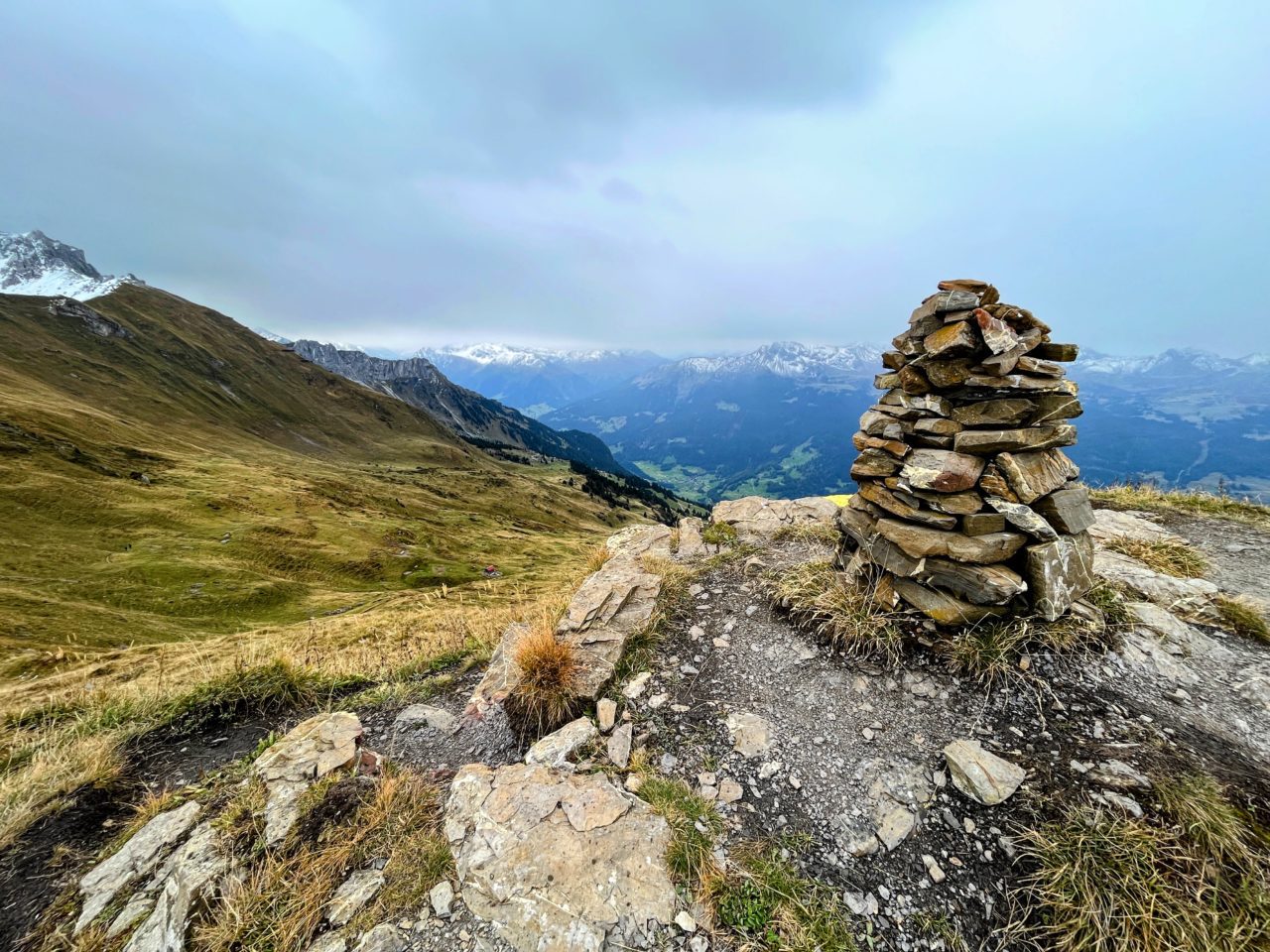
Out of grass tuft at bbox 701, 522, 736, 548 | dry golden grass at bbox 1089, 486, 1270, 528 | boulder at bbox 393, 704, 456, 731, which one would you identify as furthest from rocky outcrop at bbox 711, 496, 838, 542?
boulder at bbox 393, 704, 456, 731

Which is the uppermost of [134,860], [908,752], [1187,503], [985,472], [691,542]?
[985,472]

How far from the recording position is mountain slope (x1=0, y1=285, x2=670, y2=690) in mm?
35656

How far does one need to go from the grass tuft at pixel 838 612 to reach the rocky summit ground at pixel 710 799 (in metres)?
0.22

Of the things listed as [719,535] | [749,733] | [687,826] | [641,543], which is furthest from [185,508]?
[687,826]

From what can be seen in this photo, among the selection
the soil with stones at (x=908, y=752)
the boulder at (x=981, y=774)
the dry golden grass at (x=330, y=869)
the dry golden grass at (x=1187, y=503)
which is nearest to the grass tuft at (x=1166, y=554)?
the soil with stones at (x=908, y=752)

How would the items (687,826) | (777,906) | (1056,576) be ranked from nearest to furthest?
(777,906), (687,826), (1056,576)

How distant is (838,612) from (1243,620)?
5383 millimetres

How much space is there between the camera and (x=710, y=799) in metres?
5.34

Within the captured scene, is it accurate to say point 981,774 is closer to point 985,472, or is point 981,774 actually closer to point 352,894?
point 985,472

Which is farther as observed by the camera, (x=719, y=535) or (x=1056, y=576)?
(x=719, y=535)

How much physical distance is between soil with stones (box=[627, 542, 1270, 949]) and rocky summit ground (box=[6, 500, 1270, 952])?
3cm

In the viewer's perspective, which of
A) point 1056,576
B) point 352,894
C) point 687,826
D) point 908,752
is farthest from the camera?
point 1056,576

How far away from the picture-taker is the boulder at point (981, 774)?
485cm

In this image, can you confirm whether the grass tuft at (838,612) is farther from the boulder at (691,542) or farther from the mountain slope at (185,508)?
the mountain slope at (185,508)
